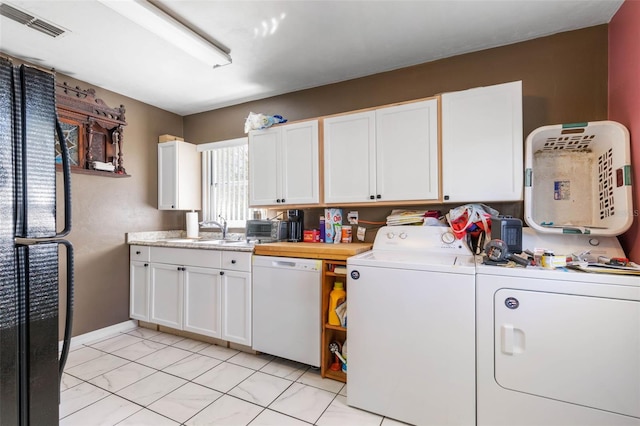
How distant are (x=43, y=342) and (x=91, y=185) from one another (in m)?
2.37

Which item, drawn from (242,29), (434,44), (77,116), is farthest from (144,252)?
(434,44)

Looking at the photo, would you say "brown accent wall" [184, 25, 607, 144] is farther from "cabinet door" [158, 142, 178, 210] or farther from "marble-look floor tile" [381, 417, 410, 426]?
"marble-look floor tile" [381, 417, 410, 426]

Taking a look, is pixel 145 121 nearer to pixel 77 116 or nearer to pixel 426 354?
pixel 77 116

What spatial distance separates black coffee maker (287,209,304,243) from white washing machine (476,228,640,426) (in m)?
1.67

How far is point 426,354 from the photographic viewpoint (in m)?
1.61

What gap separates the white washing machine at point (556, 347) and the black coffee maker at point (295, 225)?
167 cm

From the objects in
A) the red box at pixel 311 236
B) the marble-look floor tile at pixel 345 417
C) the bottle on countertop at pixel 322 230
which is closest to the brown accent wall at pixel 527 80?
the bottle on countertop at pixel 322 230

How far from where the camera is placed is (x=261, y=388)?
6.66ft

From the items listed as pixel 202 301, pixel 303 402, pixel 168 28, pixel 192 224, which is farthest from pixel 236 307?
pixel 168 28

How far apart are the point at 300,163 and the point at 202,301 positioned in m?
1.55

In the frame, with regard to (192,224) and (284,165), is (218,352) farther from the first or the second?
(284,165)

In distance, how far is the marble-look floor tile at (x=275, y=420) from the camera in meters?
1.68

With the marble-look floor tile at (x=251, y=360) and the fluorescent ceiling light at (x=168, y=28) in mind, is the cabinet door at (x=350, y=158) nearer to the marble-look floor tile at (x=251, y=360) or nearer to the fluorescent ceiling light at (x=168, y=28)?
the fluorescent ceiling light at (x=168, y=28)

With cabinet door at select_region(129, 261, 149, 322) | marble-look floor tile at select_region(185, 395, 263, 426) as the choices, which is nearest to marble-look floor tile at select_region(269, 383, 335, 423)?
marble-look floor tile at select_region(185, 395, 263, 426)
